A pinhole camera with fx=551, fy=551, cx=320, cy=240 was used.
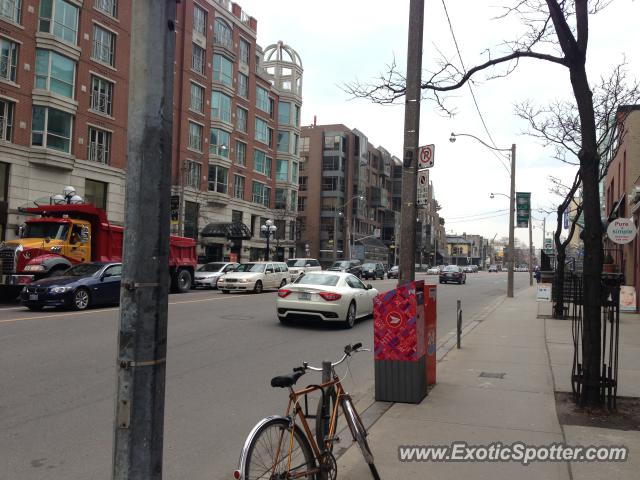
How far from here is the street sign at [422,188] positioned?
26.8 feet

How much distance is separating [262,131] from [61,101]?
25.6 meters

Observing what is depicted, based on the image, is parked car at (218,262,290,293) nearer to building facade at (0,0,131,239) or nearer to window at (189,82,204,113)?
building facade at (0,0,131,239)

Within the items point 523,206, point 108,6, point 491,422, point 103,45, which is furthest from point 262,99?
point 491,422

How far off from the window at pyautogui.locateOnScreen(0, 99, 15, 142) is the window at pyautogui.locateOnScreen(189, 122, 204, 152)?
51.0ft

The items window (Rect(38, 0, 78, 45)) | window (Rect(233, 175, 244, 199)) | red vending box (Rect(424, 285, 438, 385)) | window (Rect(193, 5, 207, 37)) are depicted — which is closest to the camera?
red vending box (Rect(424, 285, 438, 385))

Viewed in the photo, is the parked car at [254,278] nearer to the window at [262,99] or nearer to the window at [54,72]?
the window at [54,72]

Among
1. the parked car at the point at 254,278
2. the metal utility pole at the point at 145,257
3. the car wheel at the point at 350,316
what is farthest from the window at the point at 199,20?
the metal utility pole at the point at 145,257

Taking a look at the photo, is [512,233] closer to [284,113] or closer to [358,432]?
[358,432]

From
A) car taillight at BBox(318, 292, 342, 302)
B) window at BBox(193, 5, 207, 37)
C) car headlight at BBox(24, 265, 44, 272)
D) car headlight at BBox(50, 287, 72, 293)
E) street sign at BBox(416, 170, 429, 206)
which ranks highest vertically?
window at BBox(193, 5, 207, 37)

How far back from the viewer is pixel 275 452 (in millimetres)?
3574

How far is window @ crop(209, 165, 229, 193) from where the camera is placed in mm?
46281

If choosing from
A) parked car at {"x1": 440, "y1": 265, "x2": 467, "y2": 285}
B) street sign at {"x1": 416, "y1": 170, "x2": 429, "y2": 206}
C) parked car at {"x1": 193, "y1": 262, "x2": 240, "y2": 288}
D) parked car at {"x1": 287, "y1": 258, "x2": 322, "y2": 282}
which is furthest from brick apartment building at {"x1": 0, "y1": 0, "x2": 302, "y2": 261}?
street sign at {"x1": 416, "y1": 170, "x2": 429, "y2": 206}

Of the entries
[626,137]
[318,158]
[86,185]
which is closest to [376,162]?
[318,158]

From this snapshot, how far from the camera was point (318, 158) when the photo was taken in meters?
77.0
